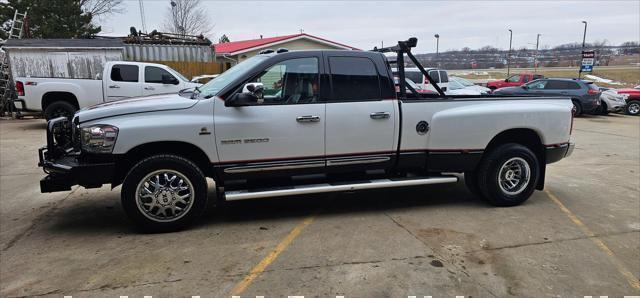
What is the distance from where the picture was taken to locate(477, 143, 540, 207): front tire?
5359 millimetres

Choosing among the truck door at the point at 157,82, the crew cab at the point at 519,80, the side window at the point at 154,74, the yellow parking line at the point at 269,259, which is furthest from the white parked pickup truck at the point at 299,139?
the crew cab at the point at 519,80

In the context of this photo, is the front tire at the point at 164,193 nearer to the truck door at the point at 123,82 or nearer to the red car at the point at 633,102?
the truck door at the point at 123,82

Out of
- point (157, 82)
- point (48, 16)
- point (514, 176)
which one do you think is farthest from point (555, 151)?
point (48, 16)

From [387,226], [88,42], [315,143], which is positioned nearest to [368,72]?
[315,143]

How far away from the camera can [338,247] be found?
13.8 ft

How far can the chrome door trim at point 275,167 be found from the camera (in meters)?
4.68

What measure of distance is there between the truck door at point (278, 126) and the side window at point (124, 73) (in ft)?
29.3

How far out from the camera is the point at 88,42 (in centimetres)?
1769

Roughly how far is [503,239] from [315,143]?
6.96 ft

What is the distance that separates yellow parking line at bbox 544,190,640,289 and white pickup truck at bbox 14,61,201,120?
353 inches

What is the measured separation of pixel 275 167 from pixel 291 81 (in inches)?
36.8

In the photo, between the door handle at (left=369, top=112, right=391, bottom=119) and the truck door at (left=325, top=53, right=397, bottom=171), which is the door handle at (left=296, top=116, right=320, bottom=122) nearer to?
the truck door at (left=325, top=53, right=397, bottom=171)

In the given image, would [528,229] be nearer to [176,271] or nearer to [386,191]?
[386,191]

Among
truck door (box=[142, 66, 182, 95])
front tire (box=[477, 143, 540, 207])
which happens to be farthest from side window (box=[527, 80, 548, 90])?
front tire (box=[477, 143, 540, 207])
